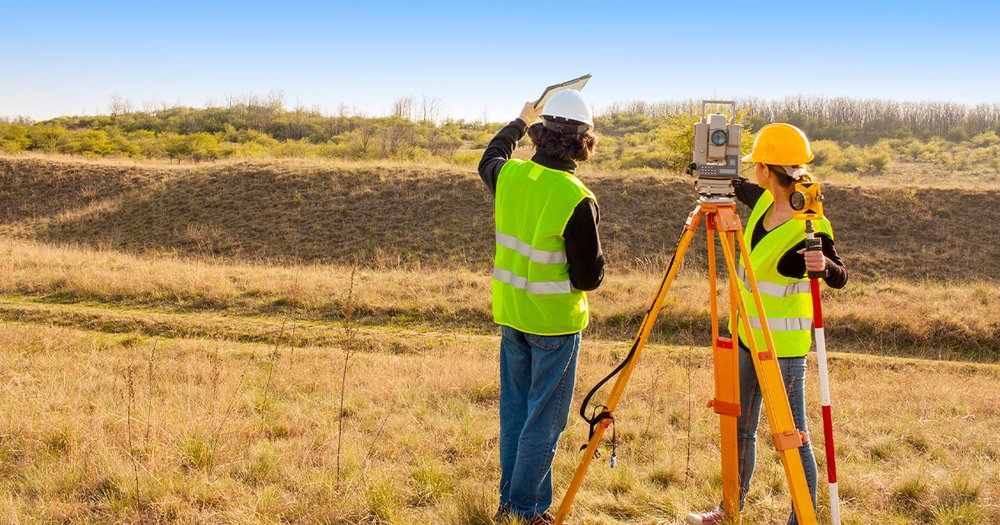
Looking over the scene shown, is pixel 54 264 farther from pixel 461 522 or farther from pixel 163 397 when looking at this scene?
pixel 461 522

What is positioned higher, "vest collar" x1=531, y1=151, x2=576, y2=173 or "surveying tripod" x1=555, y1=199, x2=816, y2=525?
"vest collar" x1=531, y1=151, x2=576, y2=173

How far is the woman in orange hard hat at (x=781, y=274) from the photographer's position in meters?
3.11

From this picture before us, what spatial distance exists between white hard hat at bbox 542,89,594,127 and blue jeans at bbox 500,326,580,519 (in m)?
0.99

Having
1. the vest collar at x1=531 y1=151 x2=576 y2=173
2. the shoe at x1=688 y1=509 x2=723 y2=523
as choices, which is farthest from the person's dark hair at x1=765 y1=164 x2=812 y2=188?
the shoe at x1=688 y1=509 x2=723 y2=523

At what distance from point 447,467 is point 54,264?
46.6 ft

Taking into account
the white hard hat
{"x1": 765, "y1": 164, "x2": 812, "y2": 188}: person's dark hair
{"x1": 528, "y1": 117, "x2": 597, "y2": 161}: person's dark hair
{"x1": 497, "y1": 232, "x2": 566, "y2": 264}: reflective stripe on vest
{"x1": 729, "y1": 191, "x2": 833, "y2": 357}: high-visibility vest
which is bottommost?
{"x1": 729, "y1": 191, "x2": 833, "y2": 357}: high-visibility vest

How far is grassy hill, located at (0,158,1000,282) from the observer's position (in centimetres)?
1978

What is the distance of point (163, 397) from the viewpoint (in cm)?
547

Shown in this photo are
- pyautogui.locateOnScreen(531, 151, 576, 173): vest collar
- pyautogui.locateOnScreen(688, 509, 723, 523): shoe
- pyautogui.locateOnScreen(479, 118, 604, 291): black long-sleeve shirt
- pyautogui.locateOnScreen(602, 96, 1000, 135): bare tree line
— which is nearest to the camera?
pyautogui.locateOnScreen(479, 118, 604, 291): black long-sleeve shirt

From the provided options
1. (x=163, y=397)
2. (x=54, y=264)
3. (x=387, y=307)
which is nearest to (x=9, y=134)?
(x=54, y=264)

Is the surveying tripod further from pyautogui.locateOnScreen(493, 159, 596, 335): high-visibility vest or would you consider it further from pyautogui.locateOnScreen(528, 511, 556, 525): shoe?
pyautogui.locateOnScreen(493, 159, 596, 335): high-visibility vest

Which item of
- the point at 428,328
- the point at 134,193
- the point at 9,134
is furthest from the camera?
the point at 9,134

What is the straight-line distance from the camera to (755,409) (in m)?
3.38

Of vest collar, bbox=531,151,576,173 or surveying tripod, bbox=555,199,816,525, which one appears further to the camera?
vest collar, bbox=531,151,576,173
